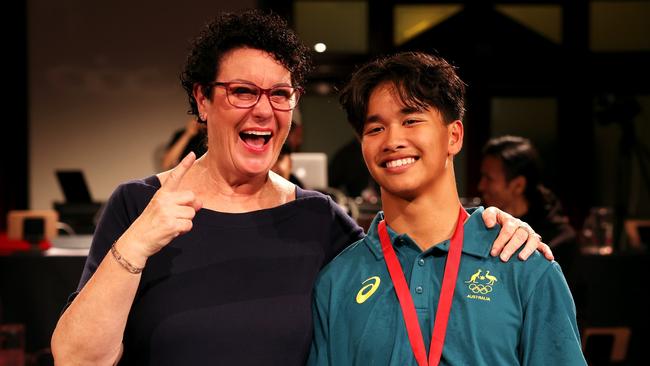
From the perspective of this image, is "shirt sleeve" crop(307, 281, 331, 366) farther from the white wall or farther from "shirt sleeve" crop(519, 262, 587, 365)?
the white wall

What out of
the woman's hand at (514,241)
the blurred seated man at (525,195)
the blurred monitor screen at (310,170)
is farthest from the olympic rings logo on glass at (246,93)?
the blurred monitor screen at (310,170)

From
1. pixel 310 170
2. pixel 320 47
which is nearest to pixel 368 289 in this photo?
pixel 310 170

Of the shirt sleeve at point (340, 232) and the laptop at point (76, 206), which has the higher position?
the shirt sleeve at point (340, 232)

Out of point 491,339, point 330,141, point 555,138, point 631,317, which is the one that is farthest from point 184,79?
point 555,138

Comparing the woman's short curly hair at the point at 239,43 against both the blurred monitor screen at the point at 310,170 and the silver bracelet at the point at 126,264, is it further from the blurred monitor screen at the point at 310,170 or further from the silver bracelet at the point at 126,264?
the blurred monitor screen at the point at 310,170

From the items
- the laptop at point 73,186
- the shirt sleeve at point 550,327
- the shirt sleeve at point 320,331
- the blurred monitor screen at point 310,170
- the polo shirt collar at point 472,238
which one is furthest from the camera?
the laptop at point 73,186

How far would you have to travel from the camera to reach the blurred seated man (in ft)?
11.9

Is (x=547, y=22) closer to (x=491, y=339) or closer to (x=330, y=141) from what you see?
(x=330, y=141)

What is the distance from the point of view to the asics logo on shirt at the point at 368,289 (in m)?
1.69

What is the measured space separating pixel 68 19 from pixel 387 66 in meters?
6.80

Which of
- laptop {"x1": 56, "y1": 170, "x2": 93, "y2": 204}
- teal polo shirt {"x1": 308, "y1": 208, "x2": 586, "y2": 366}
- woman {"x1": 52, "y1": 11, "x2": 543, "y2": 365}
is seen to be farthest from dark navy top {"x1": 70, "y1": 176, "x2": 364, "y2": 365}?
laptop {"x1": 56, "y1": 170, "x2": 93, "y2": 204}

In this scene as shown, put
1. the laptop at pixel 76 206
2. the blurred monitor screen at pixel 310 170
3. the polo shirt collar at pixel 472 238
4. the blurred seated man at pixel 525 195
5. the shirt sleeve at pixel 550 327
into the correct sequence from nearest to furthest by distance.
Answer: the shirt sleeve at pixel 550 327 → the polo shirt collar at pixel 472 238 → the blurred seated man at pixel 525 195 → the blurred monitor screen at pixel 310 170 → the laptop at pixel 76 206

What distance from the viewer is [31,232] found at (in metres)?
4.30

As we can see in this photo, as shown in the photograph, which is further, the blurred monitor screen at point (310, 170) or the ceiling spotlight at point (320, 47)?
the ceiling spotlight at point (320, 47)
